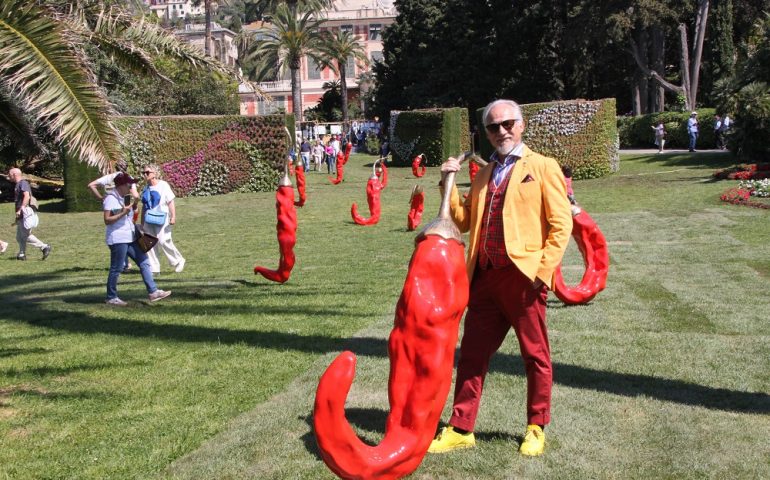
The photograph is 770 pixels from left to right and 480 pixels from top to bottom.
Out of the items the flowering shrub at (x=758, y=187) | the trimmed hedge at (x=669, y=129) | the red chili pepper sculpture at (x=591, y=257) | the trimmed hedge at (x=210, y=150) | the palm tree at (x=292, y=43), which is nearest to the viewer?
the red chili pepper sculpture at (x=591, y=257)

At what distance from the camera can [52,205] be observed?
26.2 m

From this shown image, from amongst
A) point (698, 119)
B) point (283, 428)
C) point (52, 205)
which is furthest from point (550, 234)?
point (698, 119)

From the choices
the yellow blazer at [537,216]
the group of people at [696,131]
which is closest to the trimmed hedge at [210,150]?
the group of people at [696,131]

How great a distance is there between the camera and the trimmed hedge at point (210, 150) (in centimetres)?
2705

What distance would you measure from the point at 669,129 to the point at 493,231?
3452 centimetres

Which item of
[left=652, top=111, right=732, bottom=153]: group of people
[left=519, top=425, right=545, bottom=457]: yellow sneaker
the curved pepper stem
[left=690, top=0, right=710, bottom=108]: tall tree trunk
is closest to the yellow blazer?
the curved pepper stem

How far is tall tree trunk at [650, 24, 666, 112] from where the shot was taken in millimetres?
42438

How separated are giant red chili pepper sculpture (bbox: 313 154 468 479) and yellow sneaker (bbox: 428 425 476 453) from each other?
36.1 inches

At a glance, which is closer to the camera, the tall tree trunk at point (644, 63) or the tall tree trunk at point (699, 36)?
the tall tree trunk at point (699, 36)

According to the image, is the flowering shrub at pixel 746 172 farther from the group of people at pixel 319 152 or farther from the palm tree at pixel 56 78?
the palm tree at pixel 56 78

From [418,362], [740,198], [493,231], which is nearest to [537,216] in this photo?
[493,231]

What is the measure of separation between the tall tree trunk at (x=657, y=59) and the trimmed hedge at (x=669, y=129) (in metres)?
4.91

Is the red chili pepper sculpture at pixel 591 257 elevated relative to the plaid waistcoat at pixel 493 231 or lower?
lower

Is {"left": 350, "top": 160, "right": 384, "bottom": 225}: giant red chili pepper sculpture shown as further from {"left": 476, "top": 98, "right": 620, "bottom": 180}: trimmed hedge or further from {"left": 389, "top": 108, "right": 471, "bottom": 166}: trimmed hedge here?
{"left": 389, "top": 108, "right": 471, "bottom": 166}: trimmed hedge
